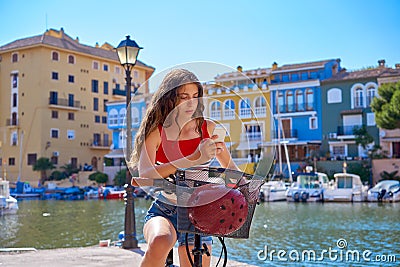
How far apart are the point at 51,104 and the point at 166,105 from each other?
5092 centimetres

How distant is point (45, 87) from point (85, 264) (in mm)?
47571

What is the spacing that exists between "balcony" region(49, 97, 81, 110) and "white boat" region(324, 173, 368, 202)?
2932 centimetres

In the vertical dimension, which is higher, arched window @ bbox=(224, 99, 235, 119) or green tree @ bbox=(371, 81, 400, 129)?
green tree @ bbox=(371, 81, 400, 129)

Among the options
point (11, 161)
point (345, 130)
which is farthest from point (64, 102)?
point (345, 130)

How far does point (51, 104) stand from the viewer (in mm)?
52062

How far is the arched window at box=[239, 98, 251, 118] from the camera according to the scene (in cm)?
286

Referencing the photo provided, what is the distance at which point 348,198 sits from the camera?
30.2 metres

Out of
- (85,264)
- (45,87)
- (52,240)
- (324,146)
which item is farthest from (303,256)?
(45,87)

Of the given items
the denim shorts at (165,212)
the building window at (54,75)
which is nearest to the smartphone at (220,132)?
the denim shorts at (165,212)

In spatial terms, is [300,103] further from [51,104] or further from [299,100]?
[51,104]

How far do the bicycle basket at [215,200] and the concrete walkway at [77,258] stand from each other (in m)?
3.61

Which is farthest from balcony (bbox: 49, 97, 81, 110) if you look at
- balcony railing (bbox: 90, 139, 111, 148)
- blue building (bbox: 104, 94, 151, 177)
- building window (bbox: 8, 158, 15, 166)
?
building window (bbox: 8, 158, 15, 166)

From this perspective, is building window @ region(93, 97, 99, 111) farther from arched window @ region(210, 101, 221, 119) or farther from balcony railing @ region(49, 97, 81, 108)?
arched window @ region(210, 101, 221, 119)

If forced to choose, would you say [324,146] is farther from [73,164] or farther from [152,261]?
[152,261]
